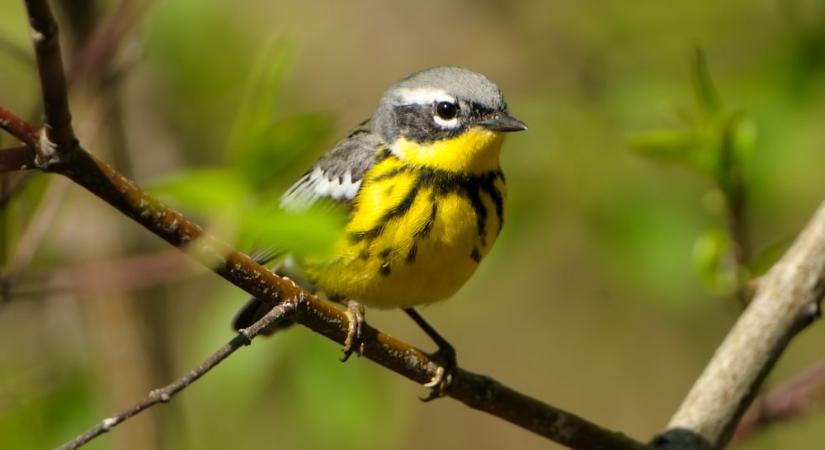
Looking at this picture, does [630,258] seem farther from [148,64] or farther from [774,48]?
[148,64]

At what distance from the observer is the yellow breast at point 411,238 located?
3.63 metres

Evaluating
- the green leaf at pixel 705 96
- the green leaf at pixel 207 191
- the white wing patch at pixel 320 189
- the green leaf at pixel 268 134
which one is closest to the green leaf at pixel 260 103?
the green leaf at pixel 268 134

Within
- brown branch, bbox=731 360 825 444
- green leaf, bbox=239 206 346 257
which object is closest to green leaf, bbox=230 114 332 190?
green leaf, bbox=239 206 346 257

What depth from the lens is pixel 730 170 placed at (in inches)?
134

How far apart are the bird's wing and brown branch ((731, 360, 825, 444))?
1418 mm

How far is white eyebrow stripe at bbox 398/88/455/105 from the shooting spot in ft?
13.2

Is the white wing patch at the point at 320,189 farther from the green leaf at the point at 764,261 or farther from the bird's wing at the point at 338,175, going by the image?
the green leaf at the point at 764,261

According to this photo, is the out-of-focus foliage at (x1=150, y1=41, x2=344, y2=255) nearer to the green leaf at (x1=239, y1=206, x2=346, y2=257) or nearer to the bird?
the green leaf at (x1=239, y1=206, x2=346, y2=257)

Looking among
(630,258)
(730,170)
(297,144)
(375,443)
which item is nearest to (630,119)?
(630,258)

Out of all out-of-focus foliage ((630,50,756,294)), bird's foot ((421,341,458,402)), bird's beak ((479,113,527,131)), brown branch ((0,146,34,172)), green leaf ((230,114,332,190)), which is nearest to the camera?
brown branch ((0,146,34,172))

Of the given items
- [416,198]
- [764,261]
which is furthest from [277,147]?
[764,261]

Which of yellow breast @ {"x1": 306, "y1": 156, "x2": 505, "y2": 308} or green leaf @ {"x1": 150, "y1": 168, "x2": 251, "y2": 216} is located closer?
green leaf @ {"x1": 150, "y1": 168, "x2": 251, "y2": 216}

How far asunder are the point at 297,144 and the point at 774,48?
2126mm

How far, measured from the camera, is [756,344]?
3.18 meters
